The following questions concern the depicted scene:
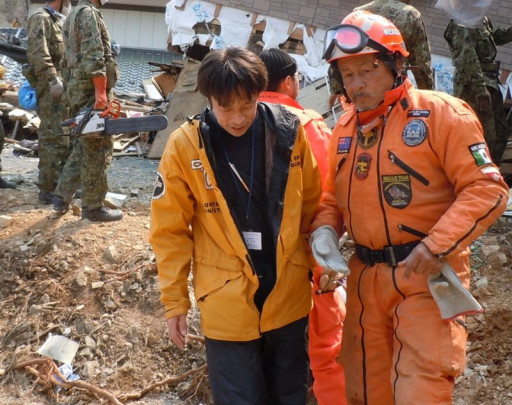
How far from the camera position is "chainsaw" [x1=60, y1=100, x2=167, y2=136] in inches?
231

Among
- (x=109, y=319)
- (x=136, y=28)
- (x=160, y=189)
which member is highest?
(x=160, y=189)

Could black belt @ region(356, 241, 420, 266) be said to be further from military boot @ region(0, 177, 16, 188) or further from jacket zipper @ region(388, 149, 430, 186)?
military boot @ region(0, 177, 16, 188)

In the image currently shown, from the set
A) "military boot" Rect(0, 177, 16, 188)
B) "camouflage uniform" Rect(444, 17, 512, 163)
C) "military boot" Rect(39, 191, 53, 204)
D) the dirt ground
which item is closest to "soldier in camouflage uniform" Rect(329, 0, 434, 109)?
"camouflage uniform" Rect(444, 17, 512, 163)

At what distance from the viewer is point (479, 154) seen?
8.74 ft

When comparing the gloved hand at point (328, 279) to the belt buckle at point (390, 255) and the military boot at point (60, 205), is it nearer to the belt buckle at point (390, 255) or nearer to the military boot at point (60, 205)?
the belt buckle at point (390, 255)

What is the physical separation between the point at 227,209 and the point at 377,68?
91cm

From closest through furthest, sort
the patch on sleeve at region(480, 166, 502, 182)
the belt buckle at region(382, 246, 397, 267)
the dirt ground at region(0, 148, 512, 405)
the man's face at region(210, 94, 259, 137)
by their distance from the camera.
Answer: the patch on sleeve at region(480, 166, 502, 182) → the man's face at region(210, 94, 259, 137) → the belt buckle at region(382, 246, 397, 267) → the dirt ground at region(0, 148, 512, 405)

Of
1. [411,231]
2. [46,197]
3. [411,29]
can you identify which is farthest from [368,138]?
[46,197]

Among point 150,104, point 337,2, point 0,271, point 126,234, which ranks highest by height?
point 337,2

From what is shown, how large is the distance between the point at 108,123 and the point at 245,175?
3317 millimetres

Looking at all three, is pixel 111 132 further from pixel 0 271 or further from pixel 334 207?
pixel 334 207

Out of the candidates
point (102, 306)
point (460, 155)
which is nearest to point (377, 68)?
point (460, 155)

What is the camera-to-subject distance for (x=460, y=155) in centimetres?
267

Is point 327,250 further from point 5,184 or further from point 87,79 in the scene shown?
point 5,184
